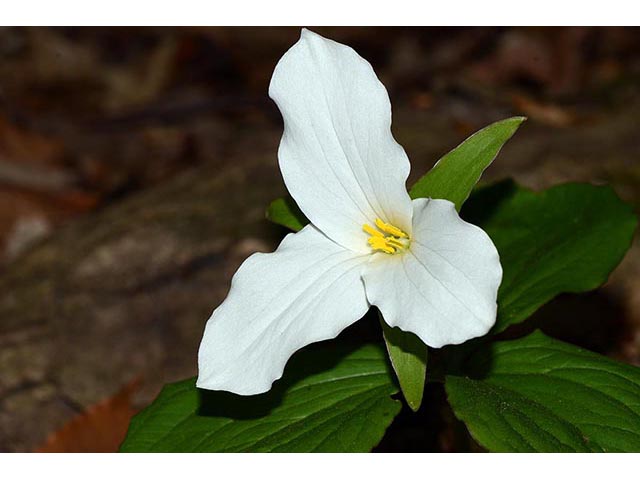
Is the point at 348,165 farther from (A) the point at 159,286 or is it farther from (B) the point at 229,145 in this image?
(B) the point at 229,145

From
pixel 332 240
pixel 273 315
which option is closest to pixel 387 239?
pixel 332 240

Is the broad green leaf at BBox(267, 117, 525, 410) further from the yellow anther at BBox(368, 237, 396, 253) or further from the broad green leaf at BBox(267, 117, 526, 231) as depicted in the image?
the yellow anther at BBox(368, 237, 396, 253)

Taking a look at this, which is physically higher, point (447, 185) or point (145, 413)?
point (447, 185)

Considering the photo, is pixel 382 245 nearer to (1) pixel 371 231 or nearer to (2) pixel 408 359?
(1) pixel 371 231

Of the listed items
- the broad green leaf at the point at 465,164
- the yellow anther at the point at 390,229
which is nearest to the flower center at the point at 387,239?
the yellow anther at the point at 390,229

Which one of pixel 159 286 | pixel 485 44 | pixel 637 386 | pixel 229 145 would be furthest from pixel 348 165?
pixel 485 44
